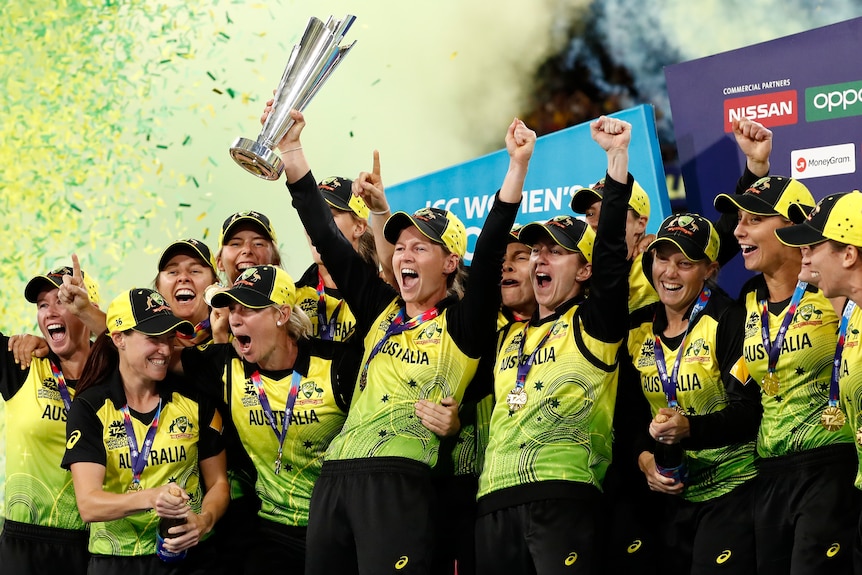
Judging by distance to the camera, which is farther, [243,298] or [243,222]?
[243,222]

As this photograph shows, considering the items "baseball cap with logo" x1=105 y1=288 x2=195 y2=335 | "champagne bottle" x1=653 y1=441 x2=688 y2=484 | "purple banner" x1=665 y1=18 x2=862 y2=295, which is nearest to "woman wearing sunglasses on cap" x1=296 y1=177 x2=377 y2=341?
"baseball cap with logo" x1=105 y1=288 x2=195 y2=335

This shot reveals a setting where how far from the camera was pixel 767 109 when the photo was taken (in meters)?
4.66

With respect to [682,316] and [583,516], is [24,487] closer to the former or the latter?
[583,516]

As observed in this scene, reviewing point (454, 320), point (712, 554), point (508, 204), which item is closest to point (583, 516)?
point (712, 554)

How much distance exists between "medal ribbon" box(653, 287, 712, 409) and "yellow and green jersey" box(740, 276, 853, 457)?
9.1 inches

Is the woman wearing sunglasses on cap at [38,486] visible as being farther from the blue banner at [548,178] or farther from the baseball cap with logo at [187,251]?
the blue banner at [548,178]

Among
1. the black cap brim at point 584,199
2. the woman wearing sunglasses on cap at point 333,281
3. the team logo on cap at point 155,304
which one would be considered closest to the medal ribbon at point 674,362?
the black cap brim at point 584,199

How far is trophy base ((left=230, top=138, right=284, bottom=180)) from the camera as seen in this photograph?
3.64 m

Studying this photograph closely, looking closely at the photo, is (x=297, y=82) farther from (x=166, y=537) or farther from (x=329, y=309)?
(x=166, y=537)

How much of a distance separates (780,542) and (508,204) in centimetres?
141

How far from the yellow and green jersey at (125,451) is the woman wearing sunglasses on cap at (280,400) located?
0.22 m

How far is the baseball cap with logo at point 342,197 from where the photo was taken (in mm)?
4918

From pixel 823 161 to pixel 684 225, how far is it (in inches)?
34.7

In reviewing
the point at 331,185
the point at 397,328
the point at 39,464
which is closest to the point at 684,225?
the point at 397,328
